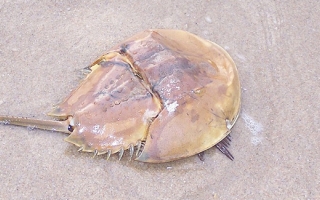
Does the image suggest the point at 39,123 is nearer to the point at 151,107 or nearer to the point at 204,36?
the point at 151,107

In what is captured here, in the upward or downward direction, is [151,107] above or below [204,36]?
above

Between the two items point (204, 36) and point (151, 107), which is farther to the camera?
point (204, 36)

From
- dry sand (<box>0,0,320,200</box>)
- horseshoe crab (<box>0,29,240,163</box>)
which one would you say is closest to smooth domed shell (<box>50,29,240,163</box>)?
horseshoe crab (<box>0,29,240,163</box>)

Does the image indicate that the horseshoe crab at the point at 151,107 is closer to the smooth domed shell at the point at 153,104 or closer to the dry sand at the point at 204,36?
the smooth domed shell at the point at 153,104

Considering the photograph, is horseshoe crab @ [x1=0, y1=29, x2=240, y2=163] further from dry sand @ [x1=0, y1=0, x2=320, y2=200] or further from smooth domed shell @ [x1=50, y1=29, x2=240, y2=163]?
dry sand @ [x1=0, y1=0, x2=320, y2=200]

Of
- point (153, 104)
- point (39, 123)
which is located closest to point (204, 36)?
point (153, 104)

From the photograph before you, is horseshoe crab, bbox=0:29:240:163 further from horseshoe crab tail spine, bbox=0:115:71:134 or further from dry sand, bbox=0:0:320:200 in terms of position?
dry sand, bbox=0:0:320:200
